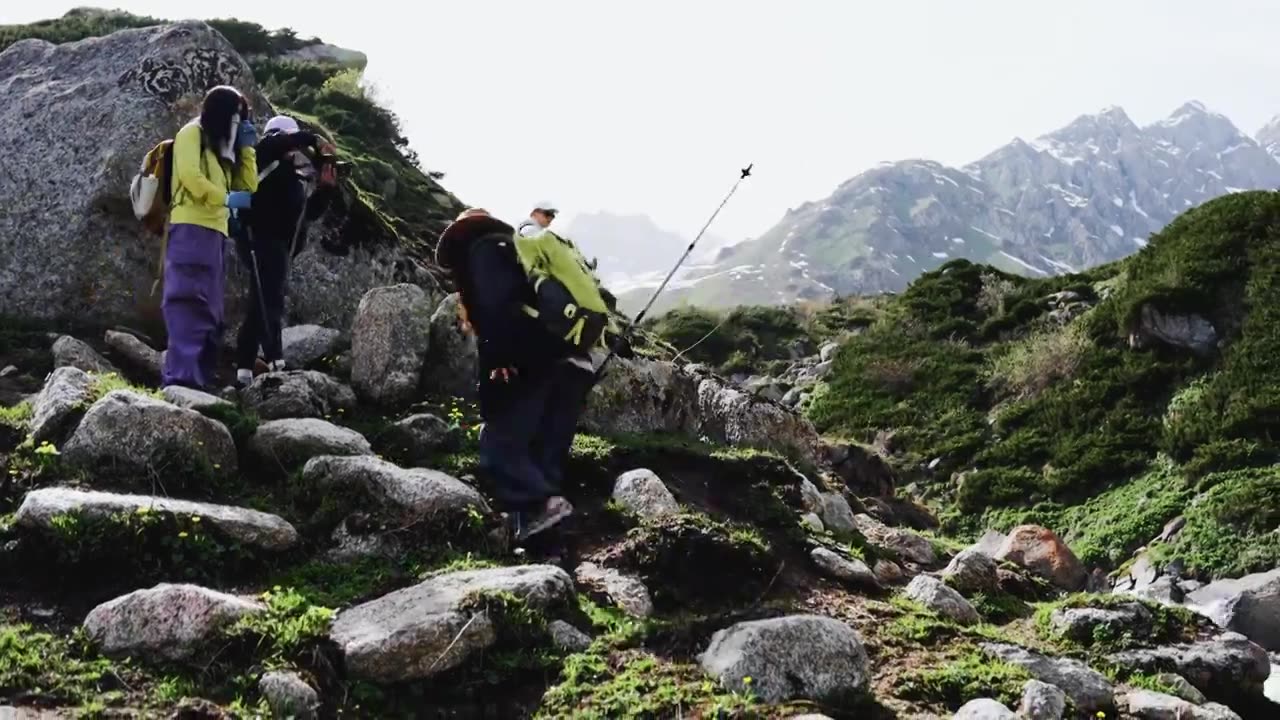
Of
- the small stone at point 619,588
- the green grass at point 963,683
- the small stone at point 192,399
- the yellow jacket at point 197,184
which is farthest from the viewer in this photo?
the yellow jacket at point 197,184

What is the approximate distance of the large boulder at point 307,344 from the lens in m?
9.34

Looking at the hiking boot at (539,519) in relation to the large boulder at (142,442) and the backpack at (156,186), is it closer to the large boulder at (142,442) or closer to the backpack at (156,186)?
the large boulder at (142,442)

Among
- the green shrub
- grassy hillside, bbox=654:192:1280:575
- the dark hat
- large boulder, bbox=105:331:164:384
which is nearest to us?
the dark hat

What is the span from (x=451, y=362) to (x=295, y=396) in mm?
1584

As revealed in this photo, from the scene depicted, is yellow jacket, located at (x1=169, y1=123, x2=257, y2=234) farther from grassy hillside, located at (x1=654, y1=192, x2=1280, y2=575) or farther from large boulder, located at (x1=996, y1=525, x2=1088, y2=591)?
grassy hillside, located at (x1=654, y1=192, x2=1280, y2=575)

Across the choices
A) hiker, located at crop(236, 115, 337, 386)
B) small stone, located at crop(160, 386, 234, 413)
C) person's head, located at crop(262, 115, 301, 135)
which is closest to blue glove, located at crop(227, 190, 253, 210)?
hiker, located at crop(236, 115, 337, 386)

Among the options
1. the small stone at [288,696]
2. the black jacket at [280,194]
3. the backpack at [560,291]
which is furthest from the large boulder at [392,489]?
the black jacket at [280,194]

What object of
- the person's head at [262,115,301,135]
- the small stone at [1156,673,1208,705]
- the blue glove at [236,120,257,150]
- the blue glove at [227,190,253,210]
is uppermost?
the small stone at [1156,673,1208,705]

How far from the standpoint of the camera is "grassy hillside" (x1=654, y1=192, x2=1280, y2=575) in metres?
12.5

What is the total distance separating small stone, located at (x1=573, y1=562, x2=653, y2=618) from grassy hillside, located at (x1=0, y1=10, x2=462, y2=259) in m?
5.73

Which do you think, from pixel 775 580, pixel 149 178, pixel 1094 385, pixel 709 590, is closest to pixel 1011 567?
pixel 775 580

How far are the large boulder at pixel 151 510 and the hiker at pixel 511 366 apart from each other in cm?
133

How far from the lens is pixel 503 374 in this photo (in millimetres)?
6562

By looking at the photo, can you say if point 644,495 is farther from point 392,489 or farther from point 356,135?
point 356,135
